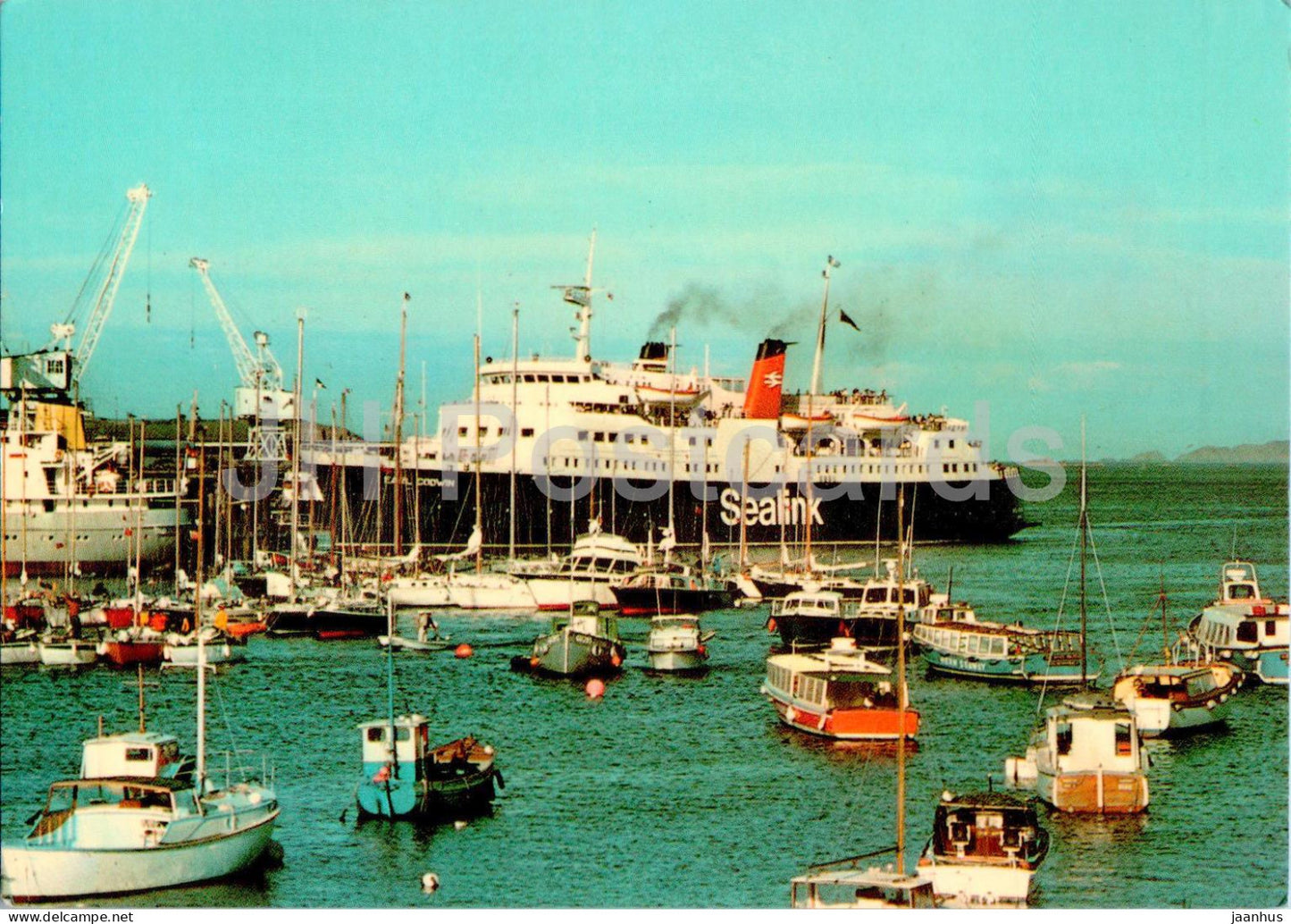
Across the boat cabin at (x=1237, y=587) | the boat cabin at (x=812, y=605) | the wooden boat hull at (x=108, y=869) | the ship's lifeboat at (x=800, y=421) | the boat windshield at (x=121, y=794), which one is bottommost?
the wooden boat hull at (x=108, y=869)

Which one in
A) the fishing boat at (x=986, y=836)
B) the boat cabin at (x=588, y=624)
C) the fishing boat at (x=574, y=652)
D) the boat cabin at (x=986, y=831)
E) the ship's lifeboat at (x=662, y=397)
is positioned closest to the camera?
the fishing boat at (x=986, y=836)

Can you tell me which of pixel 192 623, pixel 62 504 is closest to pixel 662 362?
pixel 62 504

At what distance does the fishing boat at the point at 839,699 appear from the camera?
1684 centimetres

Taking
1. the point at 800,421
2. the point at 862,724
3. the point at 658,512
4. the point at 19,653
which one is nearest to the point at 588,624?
the point at 862,724

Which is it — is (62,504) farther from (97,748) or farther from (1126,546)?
(1126,546)

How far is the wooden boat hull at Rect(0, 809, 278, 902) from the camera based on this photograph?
1117cm

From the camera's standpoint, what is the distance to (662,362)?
44.5 metres

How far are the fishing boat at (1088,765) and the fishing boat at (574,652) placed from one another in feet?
25.1

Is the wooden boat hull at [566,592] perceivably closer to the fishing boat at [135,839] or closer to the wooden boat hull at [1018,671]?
the wooden boat hull at [1018,671]

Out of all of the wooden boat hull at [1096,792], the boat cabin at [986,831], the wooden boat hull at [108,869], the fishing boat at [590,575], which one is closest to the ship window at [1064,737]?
the wooden boat hull at [1096,792]

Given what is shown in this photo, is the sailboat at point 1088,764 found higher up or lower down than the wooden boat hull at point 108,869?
higher up

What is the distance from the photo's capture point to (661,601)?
28.7 meters

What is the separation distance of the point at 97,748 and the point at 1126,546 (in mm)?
32775
